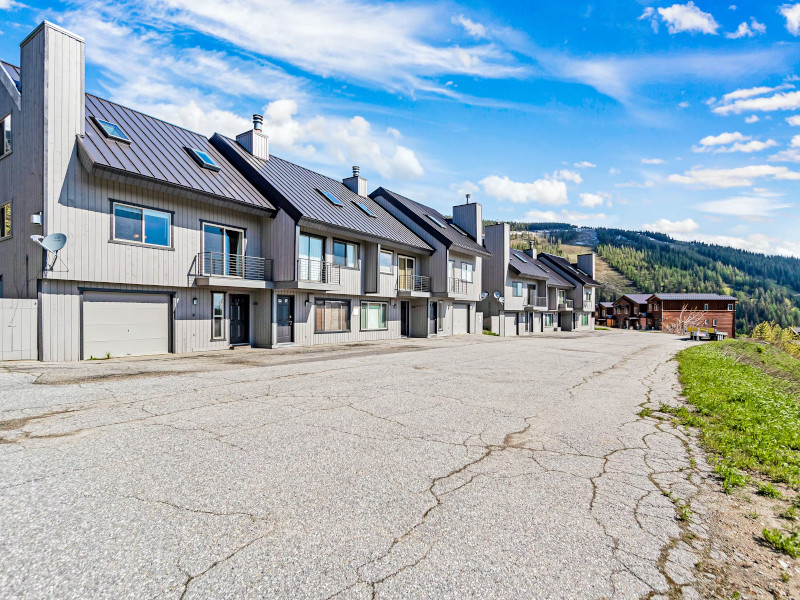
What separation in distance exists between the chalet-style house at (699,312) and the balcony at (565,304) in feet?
80.4

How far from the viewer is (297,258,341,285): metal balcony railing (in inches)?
756

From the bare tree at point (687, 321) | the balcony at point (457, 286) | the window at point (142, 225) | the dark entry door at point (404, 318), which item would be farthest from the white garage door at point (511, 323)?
the bare tree at point (687, 321)

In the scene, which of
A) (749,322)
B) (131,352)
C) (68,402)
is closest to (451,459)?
(68,402)

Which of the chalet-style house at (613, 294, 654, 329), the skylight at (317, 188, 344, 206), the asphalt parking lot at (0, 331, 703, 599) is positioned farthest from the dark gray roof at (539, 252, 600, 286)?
the asphalt parking lot at (0, 331, 703, 599)

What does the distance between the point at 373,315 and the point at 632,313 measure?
253 feet

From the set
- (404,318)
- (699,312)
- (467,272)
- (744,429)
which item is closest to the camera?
(744,429)

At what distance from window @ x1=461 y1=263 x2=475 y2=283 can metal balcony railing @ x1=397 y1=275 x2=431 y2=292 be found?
433cm

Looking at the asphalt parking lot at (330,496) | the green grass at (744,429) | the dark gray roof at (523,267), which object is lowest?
the green grass at (744,429)

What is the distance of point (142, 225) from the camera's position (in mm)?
15000

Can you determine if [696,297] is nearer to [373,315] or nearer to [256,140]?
[373,315]

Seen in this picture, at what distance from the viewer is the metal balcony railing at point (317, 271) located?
19.2 meters

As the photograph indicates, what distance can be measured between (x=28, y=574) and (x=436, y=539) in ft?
9.06

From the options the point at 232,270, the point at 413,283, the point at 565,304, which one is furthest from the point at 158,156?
the point at 565,304

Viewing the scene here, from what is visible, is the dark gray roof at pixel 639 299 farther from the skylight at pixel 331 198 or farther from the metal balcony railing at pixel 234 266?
the metal balcony railing at pixel 234 266
